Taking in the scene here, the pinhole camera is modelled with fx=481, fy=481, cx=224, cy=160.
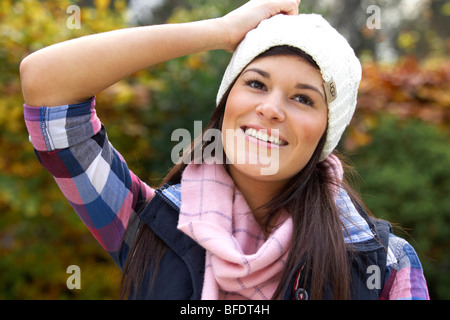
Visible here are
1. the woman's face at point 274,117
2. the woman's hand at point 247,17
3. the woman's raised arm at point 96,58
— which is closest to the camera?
the woman's raised arm at point 96,58

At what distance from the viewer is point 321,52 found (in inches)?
66.2

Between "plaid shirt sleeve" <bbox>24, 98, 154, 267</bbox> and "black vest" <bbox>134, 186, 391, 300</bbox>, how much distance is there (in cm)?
12

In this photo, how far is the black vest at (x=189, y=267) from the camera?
1590mm

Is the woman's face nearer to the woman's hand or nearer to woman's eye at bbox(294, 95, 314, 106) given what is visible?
woman's eye at bbox(294, 95, 314, 106)

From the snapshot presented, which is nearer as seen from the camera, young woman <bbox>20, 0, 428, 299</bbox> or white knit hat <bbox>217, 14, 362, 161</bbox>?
young woman <bbox>20, 0, 428, 299</bbox>

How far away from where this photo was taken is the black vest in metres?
1.59

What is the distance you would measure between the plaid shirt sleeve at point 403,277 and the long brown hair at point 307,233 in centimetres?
19

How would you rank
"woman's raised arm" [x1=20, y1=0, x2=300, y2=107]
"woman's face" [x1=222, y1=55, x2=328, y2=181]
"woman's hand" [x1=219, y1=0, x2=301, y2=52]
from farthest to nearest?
"woman's hand" [x1=219, y1=0, x2=301, y2=52] → "woman's face" [x1=222, y1=55, x2=328, y2=181] → "woman's raised arm" [x1=20, y1=0, x2=300, y2=107]

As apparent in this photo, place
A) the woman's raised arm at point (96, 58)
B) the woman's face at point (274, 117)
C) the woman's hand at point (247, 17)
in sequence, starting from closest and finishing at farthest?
the woman's raised arm at point (96, 58) → the woman's face at point (274, 117) → the woman's hand at point (247, 17)

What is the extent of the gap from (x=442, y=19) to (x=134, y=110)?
892 cm

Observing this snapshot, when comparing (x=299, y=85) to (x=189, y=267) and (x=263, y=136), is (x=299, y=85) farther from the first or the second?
(x=189, y=267)

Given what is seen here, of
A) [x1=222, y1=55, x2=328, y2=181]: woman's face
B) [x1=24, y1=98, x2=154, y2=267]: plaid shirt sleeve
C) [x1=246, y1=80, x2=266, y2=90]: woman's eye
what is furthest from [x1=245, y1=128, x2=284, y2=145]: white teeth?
[x1=24, y1=98, x2=154, y2=267]: plaid shirt sleeve

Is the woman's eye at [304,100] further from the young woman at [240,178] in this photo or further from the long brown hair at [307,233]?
the long brown hair at [307,233]

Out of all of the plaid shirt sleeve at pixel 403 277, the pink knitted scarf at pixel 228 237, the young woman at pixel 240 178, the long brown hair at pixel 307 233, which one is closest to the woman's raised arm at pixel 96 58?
the young woman at pixel 240 178
